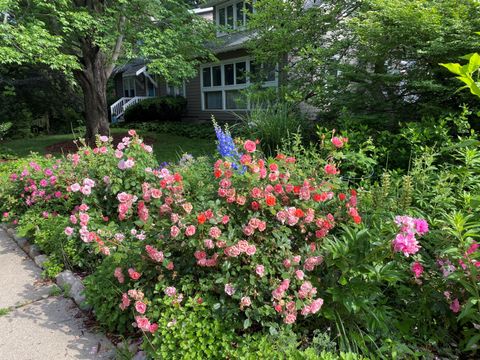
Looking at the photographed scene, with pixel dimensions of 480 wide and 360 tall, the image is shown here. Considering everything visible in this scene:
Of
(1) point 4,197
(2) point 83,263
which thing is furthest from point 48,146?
(2) point 83,263

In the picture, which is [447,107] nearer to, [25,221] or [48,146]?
[25,221]

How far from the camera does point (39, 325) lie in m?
2.62

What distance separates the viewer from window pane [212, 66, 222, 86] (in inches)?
592

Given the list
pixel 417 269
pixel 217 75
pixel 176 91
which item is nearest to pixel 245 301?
pixel 417 269

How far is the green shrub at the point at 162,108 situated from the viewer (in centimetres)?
1670

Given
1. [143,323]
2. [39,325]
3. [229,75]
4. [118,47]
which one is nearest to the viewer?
[143,323]

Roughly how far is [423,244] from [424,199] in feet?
1.90

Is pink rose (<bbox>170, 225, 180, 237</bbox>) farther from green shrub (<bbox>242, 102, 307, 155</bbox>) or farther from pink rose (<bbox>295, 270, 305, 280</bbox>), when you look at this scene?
green shrub (<bbox>242, 102, 307, 155</bbox>)

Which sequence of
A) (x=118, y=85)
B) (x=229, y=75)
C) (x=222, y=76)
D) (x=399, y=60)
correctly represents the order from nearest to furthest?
(x=399, y=60)
(x=229, y=75)
(x=222, y=76)
(x=118, y=85)

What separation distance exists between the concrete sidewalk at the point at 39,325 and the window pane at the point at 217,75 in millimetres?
12729

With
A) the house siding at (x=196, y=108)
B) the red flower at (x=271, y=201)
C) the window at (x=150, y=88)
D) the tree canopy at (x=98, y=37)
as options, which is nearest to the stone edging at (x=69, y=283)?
the red flower at (x=271, y=201)

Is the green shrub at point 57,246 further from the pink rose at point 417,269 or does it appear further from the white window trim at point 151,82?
the white window trim at point 151,82

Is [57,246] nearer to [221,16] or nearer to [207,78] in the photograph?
[207,78]

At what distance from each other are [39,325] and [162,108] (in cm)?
1504
